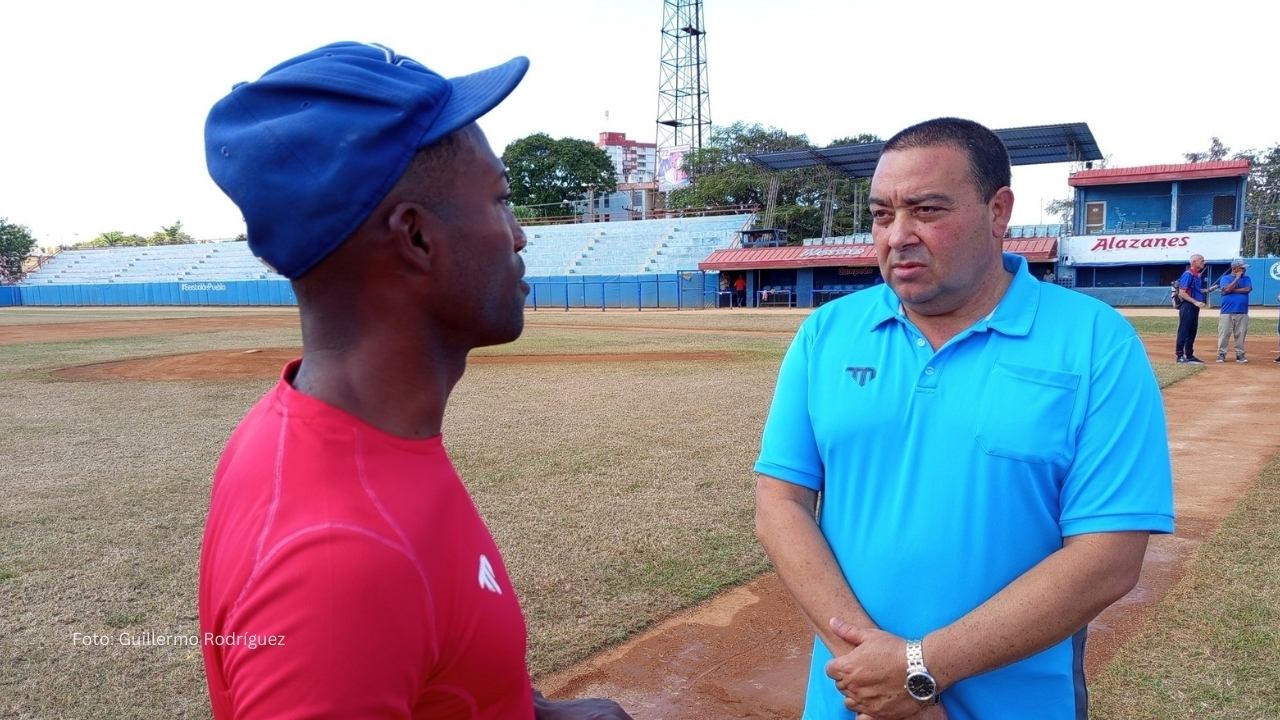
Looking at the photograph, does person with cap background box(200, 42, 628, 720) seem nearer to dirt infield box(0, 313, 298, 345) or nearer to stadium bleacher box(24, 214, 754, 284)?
dirt infield box(0, 313, 298, 345)

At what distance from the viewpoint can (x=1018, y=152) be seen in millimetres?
39938

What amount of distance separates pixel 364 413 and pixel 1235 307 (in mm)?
17347

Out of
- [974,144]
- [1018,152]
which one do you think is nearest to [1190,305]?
[974,144]

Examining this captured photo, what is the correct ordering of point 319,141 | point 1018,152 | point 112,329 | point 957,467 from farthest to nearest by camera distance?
point 1018,152 → point 112,329 → point 957,467 → point 319,141

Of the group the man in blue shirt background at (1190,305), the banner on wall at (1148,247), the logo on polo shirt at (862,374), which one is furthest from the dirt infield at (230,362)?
the banner on wall at (1148,247)

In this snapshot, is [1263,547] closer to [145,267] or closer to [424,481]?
[424,481]

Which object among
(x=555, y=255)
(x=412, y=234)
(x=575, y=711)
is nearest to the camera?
(x=412, y=234)

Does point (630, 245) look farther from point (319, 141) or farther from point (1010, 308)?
point (319, 141)

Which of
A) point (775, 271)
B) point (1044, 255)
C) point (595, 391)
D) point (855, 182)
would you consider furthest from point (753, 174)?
point (595, 391)

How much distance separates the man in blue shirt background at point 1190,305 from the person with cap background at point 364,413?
16.2 meters

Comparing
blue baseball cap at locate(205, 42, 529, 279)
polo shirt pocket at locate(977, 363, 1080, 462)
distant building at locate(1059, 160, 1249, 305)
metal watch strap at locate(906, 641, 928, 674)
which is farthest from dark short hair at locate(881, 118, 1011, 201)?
distant building at locate(1059, 160, 1249, 305)

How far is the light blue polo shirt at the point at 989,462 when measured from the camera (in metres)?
1.99

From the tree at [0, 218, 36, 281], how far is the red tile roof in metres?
83.3

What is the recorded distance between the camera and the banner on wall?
34812mm
